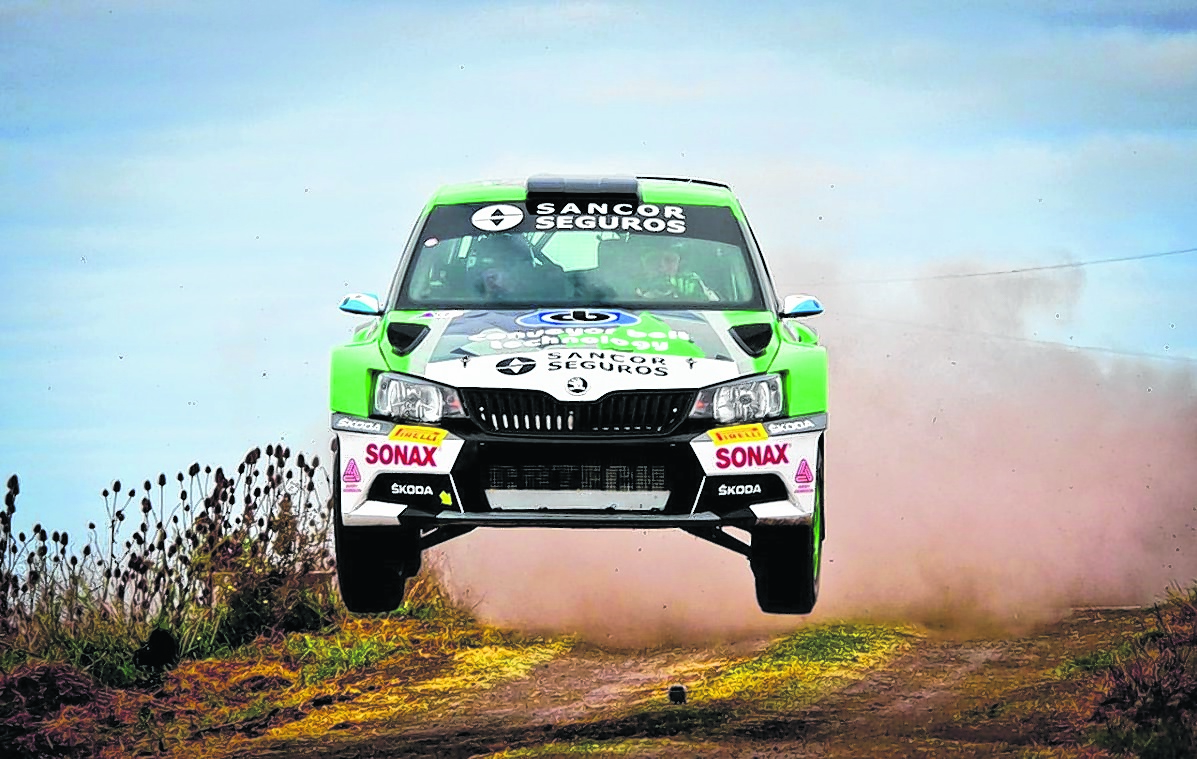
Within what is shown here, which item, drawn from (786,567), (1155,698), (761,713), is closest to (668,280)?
(786,567)

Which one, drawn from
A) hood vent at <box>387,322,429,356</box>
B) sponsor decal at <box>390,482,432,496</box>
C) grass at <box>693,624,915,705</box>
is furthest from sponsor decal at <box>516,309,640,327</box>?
grass at <box>693,624,915,705</box>

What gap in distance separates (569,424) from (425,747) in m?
2.27

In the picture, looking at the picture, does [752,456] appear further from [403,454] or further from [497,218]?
[497,218]

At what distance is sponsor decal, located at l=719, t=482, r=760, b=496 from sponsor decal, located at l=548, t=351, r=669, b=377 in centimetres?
65

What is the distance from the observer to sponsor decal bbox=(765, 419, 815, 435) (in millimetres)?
8516

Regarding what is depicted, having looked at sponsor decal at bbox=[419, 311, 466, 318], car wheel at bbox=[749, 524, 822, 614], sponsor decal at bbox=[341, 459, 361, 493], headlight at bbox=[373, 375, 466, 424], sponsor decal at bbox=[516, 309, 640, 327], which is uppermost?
sponsor decal at bbox=[419, 311, 466, 318]

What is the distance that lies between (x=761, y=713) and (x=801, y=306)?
2.43m

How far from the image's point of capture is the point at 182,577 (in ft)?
40.1

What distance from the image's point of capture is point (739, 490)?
27.5 feet

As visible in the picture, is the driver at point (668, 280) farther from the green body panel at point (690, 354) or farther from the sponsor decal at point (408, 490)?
the sponsor decal at point (408, 490)

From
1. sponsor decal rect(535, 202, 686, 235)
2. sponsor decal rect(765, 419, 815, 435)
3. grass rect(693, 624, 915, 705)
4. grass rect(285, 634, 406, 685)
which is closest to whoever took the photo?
sponsor decal rect(765, 419, 815, 435)

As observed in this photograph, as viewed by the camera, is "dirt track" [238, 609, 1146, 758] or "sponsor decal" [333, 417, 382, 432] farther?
"dirt track" [238, 609, 1146, 758]

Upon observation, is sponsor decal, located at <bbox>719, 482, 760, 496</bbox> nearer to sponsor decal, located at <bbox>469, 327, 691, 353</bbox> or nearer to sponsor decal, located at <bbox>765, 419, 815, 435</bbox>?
sponsor decal, located at <bbox>765, 419, 815, 435</bbox>

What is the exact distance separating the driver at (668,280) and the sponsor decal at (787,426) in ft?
4.19
